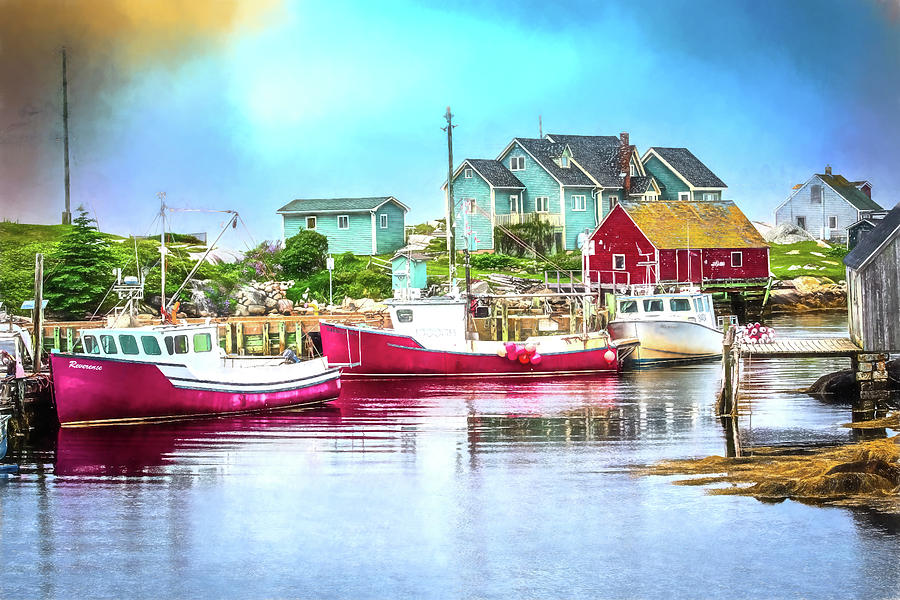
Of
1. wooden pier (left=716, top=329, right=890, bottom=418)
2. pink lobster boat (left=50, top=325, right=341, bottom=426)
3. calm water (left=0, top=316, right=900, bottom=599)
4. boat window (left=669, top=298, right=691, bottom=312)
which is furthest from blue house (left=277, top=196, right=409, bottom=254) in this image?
wooden pier (left=716, top=329, right=890, bottom=418)

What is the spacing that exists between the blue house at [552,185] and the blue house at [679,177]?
3.02 feet

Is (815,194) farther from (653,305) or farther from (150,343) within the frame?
(150,343)

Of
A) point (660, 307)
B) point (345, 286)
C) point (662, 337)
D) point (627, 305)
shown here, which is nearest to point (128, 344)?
point (627, 305)

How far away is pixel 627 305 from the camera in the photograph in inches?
1121

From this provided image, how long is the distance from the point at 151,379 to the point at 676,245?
919 inches

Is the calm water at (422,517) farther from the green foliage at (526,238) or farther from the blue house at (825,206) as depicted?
the green foliage at (526,238)

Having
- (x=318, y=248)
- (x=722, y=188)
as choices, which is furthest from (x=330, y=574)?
(x=722, y=188)

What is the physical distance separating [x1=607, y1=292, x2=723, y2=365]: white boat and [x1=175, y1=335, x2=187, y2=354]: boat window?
13024 mm

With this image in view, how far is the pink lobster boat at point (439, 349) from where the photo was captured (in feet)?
84.0

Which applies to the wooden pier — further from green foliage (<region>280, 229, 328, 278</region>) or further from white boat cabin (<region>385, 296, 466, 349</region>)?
green foliage (<region>280, 229, 328, 278</region>)

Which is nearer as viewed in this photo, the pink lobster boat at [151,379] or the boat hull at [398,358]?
the pink lobster boat at [151,379]

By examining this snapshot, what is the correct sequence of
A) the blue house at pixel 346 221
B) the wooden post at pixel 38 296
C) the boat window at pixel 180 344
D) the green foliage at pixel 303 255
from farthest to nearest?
the blue house at pixel 346 221 < the green foliage at pixel 303 255 < the boat window at pixel 180 344 < the wooden post at pixel 38 296

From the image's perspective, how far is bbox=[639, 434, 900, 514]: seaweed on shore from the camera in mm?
12102

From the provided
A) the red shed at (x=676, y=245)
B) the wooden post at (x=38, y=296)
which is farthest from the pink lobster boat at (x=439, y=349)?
the red shed at (x=676, y=245)
